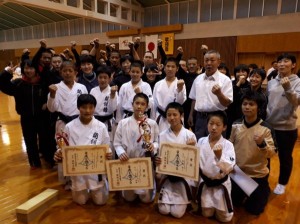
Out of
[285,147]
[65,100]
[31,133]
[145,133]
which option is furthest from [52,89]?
[285,147]

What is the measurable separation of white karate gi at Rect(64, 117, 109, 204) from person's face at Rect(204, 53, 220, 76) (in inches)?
61.3

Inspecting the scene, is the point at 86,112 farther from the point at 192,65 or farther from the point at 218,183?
the point at 192,65

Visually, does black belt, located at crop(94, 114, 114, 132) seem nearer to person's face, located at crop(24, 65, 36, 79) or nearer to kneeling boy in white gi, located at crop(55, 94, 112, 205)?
kneeling boy in white gi, located at crop(55, 94, 112, 205)

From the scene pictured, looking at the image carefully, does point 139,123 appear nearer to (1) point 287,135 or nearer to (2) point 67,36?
(1) point 287,135

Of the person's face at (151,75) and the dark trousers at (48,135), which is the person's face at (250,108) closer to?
the person's face at (151,75)

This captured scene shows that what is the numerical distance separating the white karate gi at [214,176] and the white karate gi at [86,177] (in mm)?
1207

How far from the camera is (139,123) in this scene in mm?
2852

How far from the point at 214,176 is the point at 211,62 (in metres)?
1.37

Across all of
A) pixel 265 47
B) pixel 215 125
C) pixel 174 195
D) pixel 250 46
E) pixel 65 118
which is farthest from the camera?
pixel 250 46

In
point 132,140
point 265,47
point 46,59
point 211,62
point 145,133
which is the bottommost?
point 132,140

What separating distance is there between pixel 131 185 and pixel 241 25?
10285 mm

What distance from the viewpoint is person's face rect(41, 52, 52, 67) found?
3793mm

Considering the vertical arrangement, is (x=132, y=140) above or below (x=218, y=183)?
above

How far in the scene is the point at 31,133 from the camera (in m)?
3.76
